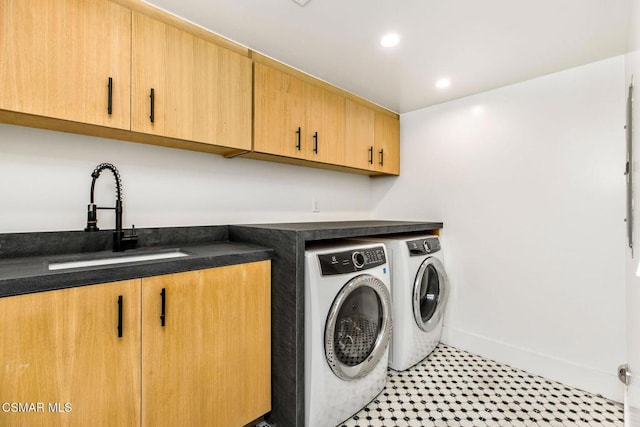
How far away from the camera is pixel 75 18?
1217 mm

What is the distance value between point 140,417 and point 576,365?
261 cm

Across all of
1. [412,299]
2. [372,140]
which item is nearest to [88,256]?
[412,299]

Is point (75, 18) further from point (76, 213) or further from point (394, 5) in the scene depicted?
point (394, 5)

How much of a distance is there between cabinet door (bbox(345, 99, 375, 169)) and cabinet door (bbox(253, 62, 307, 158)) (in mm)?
503

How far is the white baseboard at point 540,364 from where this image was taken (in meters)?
1.84

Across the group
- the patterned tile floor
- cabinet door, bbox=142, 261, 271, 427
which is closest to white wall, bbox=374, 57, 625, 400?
the patterned tile floor

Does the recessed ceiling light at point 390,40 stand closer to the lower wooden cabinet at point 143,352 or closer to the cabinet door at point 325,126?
the cabinet door at point 325,126

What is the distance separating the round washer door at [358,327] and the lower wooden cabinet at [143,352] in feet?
1.19

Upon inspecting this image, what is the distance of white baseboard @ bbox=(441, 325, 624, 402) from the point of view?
72.4 inches

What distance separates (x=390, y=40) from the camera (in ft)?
5.59

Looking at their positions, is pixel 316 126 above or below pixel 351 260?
above

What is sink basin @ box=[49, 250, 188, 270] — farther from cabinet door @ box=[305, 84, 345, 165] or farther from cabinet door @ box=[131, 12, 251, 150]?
cabinet door @ box=[305, 84, 345, 165]

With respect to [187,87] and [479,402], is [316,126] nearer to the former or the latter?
[187,87]

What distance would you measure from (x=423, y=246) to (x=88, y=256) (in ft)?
6.96
